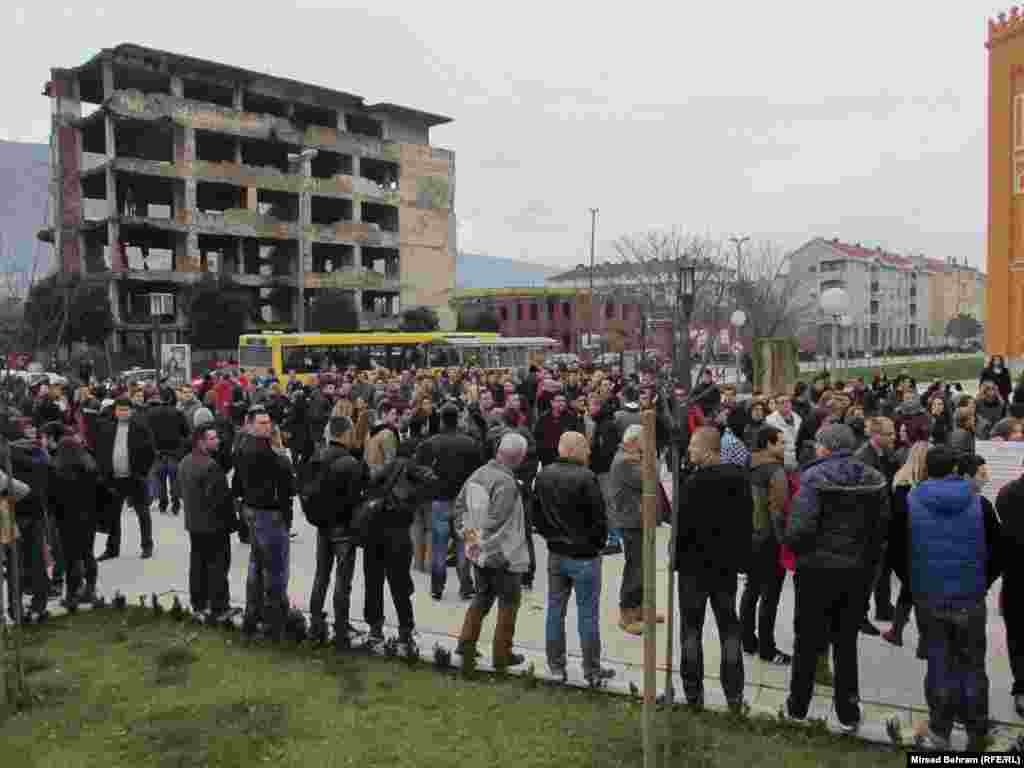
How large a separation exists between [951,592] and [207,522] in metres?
5.85

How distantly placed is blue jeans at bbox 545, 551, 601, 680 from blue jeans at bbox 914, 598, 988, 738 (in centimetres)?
212

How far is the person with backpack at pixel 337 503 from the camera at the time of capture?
6699mm

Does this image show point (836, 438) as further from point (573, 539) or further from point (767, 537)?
point (573, 539)

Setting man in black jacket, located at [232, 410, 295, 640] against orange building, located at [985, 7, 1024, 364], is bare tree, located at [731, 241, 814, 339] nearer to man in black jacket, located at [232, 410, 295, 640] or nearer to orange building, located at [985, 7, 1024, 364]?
orange building, located at [985, 7, 1024, 364]

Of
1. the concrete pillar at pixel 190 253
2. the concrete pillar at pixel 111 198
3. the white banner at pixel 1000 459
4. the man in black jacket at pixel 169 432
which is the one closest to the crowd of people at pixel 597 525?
the white banner at pixel 1000 459

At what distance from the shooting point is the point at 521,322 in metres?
82.8

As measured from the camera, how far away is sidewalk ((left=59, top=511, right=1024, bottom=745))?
220 inches

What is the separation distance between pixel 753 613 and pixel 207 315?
134 ft

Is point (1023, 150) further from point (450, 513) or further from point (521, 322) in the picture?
point (521, 322)

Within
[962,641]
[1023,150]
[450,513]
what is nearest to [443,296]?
[1023,150]

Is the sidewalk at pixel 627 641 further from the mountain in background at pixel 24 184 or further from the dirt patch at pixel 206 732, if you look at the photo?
the mountain in background at pixel 24 184

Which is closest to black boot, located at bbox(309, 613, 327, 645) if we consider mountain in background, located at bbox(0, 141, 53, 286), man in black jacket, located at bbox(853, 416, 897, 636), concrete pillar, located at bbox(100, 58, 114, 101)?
man in black jacket, located at bbox(853, 416, 897, 636)

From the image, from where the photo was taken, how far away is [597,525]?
5914 mm

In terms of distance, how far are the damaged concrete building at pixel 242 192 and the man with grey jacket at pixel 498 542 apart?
114 feet
